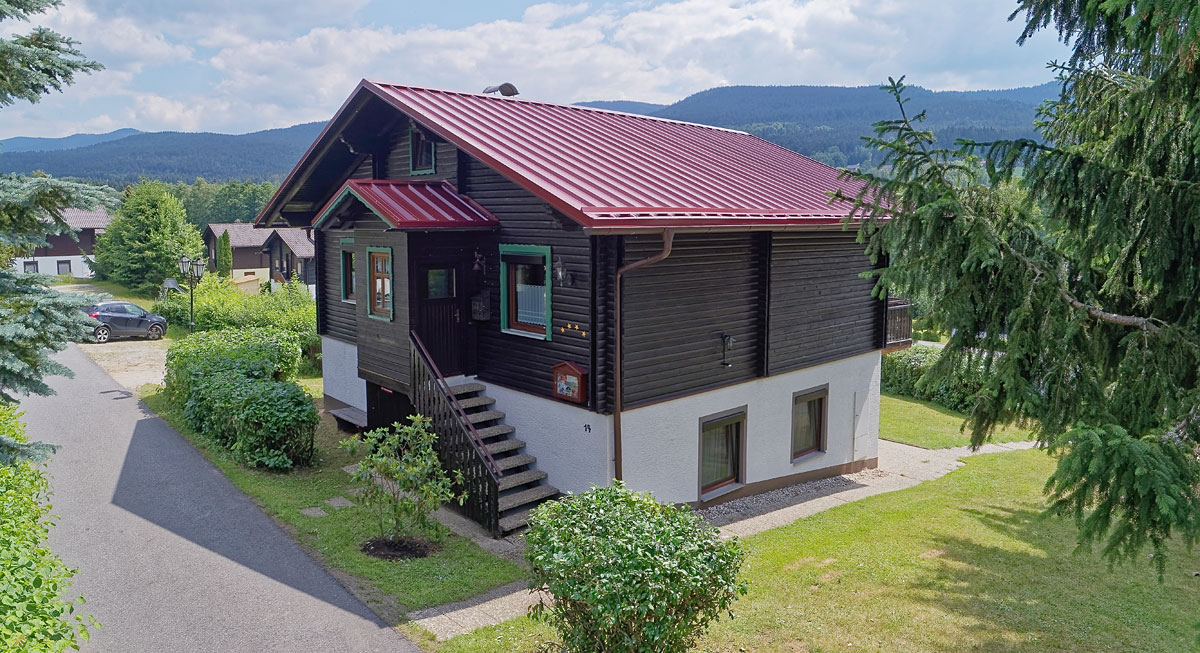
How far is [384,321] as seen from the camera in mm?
13992

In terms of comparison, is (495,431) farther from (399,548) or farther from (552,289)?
(399,548)

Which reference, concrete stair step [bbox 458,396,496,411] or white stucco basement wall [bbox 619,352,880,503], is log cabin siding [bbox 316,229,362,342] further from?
white stucco basement wall [bbox 619,352,880,503]

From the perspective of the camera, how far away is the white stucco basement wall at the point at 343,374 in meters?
16.8

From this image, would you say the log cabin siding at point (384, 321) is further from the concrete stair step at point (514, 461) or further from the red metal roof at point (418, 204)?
the concrete stair step at point (514, 461)

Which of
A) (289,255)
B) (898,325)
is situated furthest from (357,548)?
(289,255)

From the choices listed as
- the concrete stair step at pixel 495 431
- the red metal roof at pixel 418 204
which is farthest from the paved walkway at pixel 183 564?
the red metal roof at pixel 418 204

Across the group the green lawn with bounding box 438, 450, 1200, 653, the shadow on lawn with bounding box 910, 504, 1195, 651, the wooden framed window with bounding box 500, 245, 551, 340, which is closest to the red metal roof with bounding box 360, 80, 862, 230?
the wooden framed window with bounding box 500, 245, 551, 340

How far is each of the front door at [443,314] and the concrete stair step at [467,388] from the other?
25 cm

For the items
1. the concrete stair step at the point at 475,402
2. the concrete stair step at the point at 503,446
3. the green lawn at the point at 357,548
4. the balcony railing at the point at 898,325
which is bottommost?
the green lawn at the point at 357,548

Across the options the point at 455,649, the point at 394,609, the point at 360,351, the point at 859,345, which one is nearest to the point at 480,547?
the point at 394,609

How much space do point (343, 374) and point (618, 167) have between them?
7.88m

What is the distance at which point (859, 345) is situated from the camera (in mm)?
16281

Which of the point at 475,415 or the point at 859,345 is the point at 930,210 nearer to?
the point at 475,415

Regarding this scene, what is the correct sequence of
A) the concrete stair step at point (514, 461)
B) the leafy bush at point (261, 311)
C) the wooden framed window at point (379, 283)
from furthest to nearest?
the leafy bush at point (261, 311), the wooden framed window at point (379, 283), the concrete stair step at point (514, 461)
